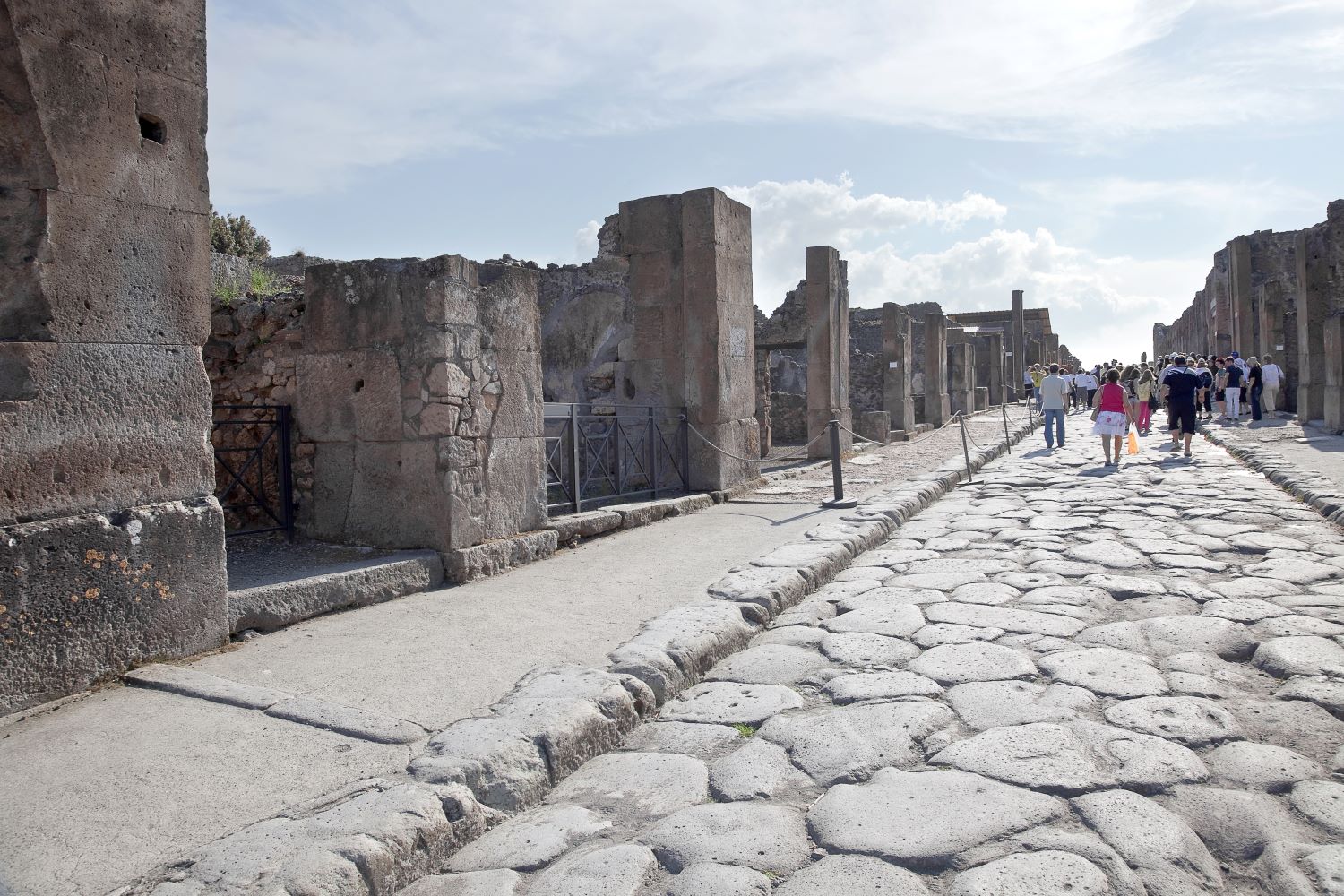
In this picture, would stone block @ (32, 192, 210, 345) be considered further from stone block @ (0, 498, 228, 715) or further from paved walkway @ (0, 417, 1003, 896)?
paved walkway @ (0, 417, 1003, 896)

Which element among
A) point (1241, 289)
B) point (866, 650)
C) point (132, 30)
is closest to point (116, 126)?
point (132, 30)

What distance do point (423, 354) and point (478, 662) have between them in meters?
2.57

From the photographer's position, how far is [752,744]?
3.51 m

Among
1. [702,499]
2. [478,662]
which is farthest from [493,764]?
[702,499]

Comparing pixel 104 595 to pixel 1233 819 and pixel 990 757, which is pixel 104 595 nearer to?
pixel 990 757

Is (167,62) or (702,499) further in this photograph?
(702,499)

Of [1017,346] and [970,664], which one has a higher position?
[1017,346]

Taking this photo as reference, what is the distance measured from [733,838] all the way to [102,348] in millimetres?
3346

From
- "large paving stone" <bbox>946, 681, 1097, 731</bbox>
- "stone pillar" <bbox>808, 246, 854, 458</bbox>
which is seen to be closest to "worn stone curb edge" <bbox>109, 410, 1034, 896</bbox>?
"large paving stone" <bbox>946, 681, 1097, 731</bbox>

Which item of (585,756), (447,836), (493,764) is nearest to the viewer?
(447,836)

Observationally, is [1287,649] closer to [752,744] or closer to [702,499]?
[752,744]

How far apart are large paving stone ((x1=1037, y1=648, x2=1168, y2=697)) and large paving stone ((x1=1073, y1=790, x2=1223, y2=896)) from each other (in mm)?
1033

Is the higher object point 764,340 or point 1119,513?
point 764,340

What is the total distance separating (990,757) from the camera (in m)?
3.24
